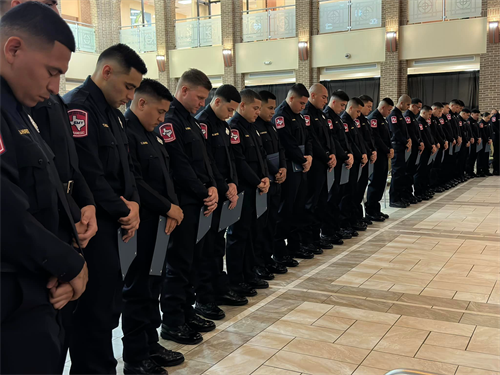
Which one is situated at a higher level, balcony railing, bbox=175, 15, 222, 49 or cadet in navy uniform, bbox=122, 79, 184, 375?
balcony railing, bbox=175, 15, 222, 49

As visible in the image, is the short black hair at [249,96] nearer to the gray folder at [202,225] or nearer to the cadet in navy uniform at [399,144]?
the gray folder at [202,225]

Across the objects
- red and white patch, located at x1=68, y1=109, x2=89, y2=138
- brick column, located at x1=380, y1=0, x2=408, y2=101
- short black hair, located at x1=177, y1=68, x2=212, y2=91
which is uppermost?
brick column, located at x1=380, y1=0, x2=408, y2=101

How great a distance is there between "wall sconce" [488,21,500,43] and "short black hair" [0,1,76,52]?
1501 centimetres

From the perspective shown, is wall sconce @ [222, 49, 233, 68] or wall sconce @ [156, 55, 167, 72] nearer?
wall sconce @ [222, 49, 233, 68]

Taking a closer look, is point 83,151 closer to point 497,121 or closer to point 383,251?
→ point 383,251

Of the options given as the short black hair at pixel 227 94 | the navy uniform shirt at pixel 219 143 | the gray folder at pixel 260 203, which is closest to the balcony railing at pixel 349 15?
the gray folder at pixel 260 203

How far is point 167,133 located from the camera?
3291mm

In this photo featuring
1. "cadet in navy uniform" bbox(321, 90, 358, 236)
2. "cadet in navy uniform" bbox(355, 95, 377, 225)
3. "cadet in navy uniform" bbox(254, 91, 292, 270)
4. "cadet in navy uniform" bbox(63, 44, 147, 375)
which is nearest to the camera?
"cadet in navy uniform" bbox(63, 44, 147, 375)

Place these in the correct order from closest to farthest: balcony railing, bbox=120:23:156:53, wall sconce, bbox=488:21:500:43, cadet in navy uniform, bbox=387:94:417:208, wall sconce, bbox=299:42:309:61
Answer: cadet in navy uniform, bbox=387:94:417:208 → wall sconce, bbox=488:21:500:43 → wall sconce, bbox=299:42:309:61 → balcony railing, bbox=120:23:156:53

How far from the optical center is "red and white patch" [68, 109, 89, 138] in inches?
93.5

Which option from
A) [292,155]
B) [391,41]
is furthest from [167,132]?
[391,41]

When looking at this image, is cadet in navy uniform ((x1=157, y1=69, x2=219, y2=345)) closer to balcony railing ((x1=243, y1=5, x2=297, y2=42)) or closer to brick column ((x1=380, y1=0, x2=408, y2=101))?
brick column ((x1=380, y1=0, x2=408, y2=101))

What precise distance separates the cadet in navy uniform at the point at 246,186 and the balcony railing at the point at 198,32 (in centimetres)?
1516

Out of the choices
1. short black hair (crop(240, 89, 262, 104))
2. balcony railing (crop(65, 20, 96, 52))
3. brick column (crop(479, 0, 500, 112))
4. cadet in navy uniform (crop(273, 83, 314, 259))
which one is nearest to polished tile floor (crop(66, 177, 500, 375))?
cadet in navy uniform (crop(273, 83, 314, 259))
